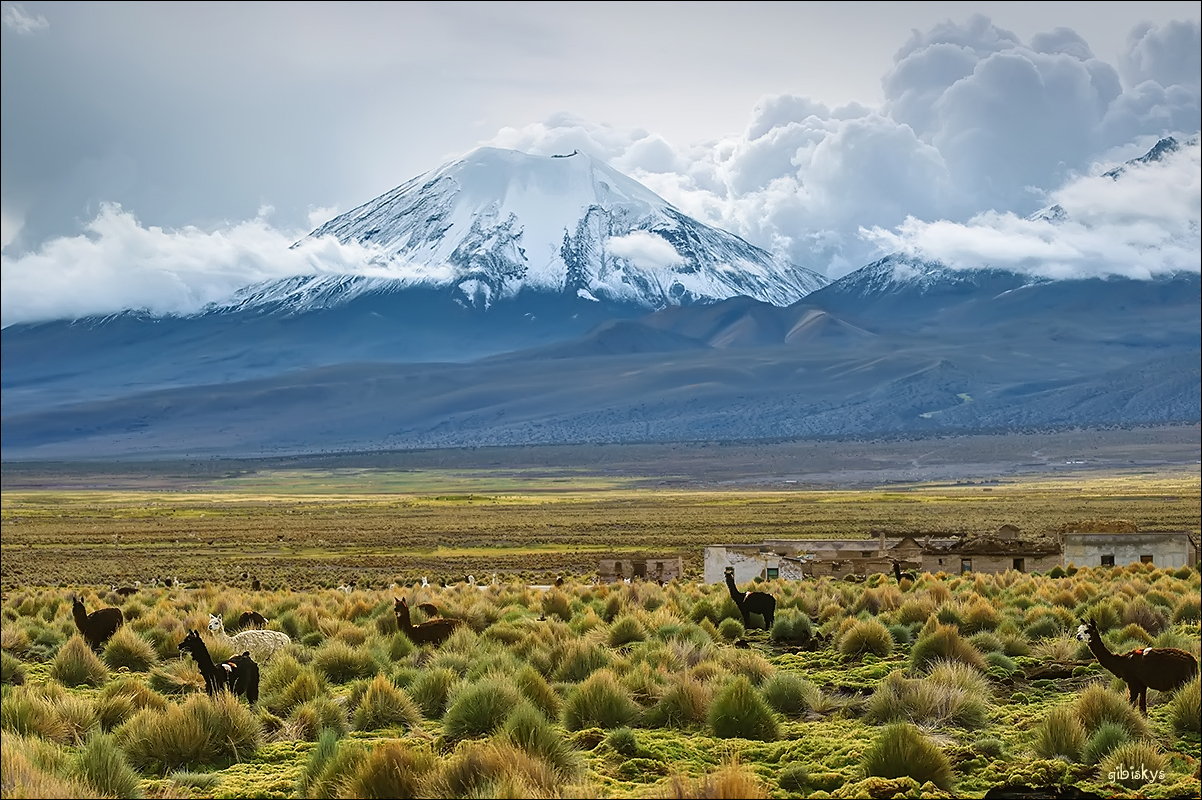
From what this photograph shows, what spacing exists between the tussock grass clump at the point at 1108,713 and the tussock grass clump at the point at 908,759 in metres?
1.67

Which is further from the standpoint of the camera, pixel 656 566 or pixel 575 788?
pixel 656 566

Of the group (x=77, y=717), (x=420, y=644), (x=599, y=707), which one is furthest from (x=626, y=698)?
(x=420, y=644)

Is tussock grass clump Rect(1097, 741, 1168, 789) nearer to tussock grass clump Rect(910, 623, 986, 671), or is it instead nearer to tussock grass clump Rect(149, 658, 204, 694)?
tussock grass clump Rect(910, 623, 986, 671)

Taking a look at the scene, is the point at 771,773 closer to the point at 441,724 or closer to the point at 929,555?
the point at 441,724

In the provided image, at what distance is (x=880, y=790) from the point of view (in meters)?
8.80

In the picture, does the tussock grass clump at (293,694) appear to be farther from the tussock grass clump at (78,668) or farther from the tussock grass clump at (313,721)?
the tussock grass clump at (78,668)

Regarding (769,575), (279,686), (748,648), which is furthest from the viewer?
(769,575)

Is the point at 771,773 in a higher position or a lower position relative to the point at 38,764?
lower

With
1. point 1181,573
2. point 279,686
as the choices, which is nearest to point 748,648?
point 279,686

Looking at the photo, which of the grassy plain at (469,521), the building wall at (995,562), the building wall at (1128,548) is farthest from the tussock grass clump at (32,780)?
the grassy plain at (469,521)

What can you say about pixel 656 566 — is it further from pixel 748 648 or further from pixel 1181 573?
pixel 748 648

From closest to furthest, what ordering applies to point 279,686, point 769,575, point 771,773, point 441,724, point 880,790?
Result: 1. point 880,790
2. point 771,773
3. point 441,724
4. point 279,686
5. point 769,575

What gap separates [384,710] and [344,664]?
2883 millimetres

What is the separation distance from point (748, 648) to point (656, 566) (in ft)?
88.3
